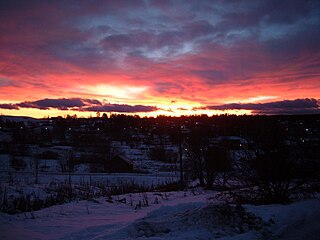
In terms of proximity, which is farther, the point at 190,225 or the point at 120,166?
the point at 120,166

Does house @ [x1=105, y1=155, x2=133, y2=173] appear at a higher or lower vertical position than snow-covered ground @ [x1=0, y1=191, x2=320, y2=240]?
lower

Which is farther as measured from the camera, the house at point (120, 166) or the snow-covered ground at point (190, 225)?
the house at point (120, 166)

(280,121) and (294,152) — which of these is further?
(280,121)

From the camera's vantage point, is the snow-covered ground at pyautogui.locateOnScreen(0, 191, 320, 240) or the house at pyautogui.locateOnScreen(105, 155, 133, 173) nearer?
the snow-covered ground at pyautogui.locateOnScreen(0, 191, 320, 240)

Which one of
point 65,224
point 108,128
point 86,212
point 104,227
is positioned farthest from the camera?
point 108,128

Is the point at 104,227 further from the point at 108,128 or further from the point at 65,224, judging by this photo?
the point at 108,128

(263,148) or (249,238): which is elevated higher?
(263,148)

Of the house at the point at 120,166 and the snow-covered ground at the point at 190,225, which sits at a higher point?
the snow-covered ground at the point at 190,225

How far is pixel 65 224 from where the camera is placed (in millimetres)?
9984

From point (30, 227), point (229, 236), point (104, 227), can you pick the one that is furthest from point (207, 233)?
point (30, 227)

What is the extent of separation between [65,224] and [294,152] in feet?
31.7

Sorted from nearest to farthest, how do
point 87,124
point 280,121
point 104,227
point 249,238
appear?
point 249,238 < point 104,227 < point 280,121 < point 87,124

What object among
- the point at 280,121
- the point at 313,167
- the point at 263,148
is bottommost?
the point at 313,167

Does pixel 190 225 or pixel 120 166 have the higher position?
pixel 190 225
